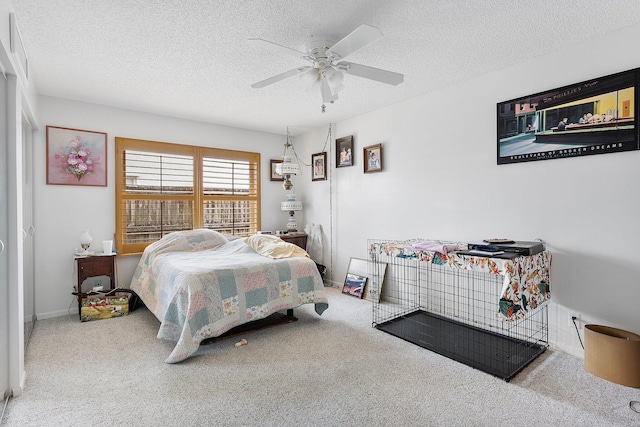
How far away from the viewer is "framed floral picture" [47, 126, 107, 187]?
363cm

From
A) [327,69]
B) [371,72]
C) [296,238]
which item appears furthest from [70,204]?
[371,72]

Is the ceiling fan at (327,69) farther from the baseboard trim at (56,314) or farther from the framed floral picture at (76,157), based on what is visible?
the baseboard trim at (56,314)

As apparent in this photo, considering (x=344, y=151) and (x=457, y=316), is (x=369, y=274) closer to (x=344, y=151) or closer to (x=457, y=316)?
(x=457, y=316)

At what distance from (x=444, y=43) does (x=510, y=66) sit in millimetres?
827

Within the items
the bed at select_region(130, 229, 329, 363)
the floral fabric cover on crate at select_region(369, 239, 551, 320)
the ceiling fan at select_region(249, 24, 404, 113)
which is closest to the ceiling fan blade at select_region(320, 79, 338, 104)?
the ceiling fan at select_region(249, 24, 404, 113)

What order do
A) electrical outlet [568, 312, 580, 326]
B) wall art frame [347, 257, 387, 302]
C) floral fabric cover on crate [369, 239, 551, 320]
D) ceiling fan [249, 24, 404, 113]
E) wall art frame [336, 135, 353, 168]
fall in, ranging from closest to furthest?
floral fabric cover on crate [369, 239, 551, 320] → ceiling fan [249, 24, 404, 113] → electrical outlet [568, 312, 580, 326] → wall art frame [347, 257, 387, 302] → wall art frame [336, 135, 353, 168]

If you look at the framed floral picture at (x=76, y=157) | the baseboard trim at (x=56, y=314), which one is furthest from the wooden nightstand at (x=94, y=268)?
the framed floral picture at (x=76, y=157)

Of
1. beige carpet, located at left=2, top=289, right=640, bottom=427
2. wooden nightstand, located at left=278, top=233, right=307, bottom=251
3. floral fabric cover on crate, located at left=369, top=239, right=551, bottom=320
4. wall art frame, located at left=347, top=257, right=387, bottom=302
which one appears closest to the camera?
beige carpet, located at left=2, top=289, right=640, bottom=427

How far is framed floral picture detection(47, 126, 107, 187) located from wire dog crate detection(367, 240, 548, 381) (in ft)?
10.6

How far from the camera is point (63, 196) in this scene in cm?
371

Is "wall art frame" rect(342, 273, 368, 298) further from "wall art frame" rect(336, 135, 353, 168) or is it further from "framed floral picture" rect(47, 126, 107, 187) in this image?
"framed floral picture" rect(47, 126, 107, 187)

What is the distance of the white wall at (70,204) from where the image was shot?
358cm

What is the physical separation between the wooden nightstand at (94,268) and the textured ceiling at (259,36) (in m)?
1.73

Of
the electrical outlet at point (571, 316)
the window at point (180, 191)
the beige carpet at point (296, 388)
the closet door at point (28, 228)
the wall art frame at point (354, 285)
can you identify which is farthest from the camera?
the wall art frame at point (354, 285)
